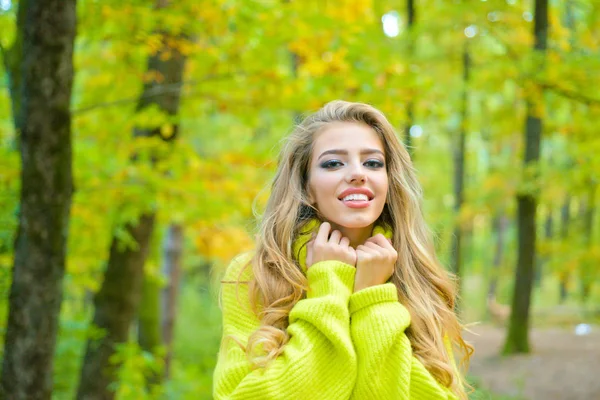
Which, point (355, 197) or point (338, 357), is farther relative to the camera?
point (355, 197)

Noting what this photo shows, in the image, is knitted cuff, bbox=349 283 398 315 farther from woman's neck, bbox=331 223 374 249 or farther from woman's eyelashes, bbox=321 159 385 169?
woman's eyelashes, bbox=321 159 385 169

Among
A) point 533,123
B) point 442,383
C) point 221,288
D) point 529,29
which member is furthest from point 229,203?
point 529,29

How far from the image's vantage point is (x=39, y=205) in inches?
136

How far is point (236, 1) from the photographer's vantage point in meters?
4.79

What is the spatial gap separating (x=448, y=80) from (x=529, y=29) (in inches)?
123

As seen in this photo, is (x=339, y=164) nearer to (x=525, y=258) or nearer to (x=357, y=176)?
(x=357, y=176)

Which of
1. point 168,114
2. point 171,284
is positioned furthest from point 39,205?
point 171,284

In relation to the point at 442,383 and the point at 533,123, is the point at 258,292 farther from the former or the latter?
the point at 533,123

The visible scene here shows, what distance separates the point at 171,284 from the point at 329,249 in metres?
7.75

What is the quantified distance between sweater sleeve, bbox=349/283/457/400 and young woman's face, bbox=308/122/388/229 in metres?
0.29

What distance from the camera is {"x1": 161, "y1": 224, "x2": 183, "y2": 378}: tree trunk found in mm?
9578

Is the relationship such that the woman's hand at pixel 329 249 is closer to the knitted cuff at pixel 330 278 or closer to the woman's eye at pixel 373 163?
the knitted cuff at pixel 330 278

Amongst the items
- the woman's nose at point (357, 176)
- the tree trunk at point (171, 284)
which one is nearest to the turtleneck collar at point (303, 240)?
the woman's nose at point (357, 176)

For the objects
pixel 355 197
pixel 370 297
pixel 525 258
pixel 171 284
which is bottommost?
pixel 171 284
